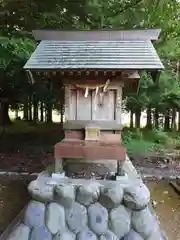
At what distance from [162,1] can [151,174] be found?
4175 millimetres

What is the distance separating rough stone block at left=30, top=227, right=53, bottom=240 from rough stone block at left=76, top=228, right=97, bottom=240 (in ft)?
1.21

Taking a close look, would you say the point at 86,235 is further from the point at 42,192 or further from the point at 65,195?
the point at 42,192

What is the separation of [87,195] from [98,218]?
327 millimetres

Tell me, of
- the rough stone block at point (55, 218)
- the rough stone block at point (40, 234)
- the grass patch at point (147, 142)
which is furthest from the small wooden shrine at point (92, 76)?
the grass patch at point (147, 142)

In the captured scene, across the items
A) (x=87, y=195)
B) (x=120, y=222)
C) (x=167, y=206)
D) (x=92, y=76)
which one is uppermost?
(x=92, y=76)

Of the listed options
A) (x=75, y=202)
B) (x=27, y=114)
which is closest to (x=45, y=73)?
(x=75, y=202)

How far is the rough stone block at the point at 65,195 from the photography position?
4031 millimetres

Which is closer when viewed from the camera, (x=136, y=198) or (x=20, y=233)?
(x=20, y=233)

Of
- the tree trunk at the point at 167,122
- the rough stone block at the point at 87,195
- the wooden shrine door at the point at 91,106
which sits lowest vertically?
the tree trunk at the point at 167,122

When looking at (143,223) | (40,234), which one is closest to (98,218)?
(143,223)

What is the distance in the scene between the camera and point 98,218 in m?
4.00

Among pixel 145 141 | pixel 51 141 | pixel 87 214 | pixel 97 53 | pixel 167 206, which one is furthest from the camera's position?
pixel 145 141

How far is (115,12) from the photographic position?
7488 mm

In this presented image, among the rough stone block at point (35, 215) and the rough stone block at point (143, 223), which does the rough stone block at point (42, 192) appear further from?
the rough stone block at point (143, 223)
